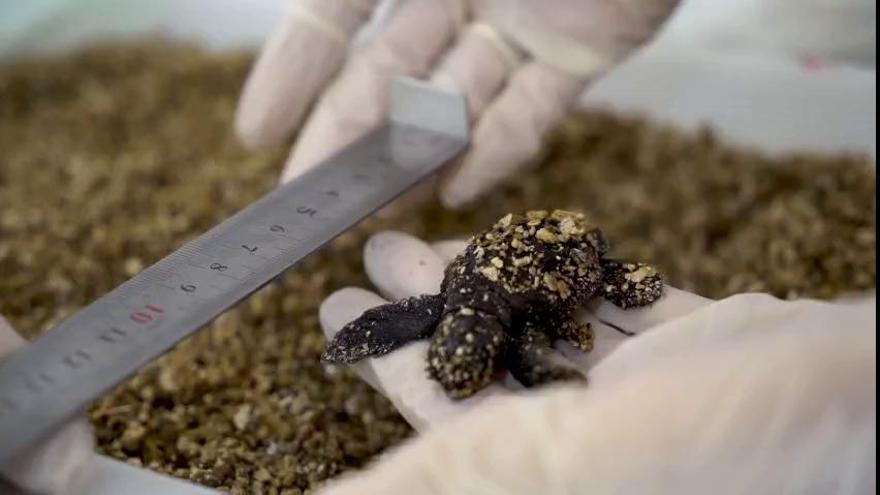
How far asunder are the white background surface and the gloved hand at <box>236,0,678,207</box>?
436mm

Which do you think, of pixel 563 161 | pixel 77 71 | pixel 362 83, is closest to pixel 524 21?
pixel 362 83

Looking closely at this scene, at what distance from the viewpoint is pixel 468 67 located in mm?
1238

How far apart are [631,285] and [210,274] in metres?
0.38

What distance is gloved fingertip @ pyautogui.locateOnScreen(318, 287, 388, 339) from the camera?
0.96 metres

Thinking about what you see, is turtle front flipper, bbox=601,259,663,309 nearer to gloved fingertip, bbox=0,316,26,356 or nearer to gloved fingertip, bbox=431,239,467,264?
gloved fingertip, bbox=431,239,467,264

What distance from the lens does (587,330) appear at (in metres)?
0.87

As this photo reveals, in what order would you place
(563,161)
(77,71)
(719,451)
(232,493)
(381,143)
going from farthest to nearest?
(77,71)
(563,161)
(381,143)
(232,493)
(719,451)

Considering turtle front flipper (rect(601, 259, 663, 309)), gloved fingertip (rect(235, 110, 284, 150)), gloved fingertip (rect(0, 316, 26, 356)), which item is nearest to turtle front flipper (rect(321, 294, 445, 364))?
turtle front flipper (rect(601, 259, 663, 309))

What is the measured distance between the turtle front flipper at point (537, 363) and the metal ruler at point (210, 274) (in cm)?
22

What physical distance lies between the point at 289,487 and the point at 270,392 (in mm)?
199

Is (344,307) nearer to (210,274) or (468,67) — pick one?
(210,274)

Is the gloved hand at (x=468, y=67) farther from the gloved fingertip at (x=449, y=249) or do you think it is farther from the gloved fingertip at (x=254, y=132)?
the gloved fingertip at (x=449, y=249)

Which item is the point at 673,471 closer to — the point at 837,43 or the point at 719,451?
the point at 719,451

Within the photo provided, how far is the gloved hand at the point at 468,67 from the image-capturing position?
1.21 m
